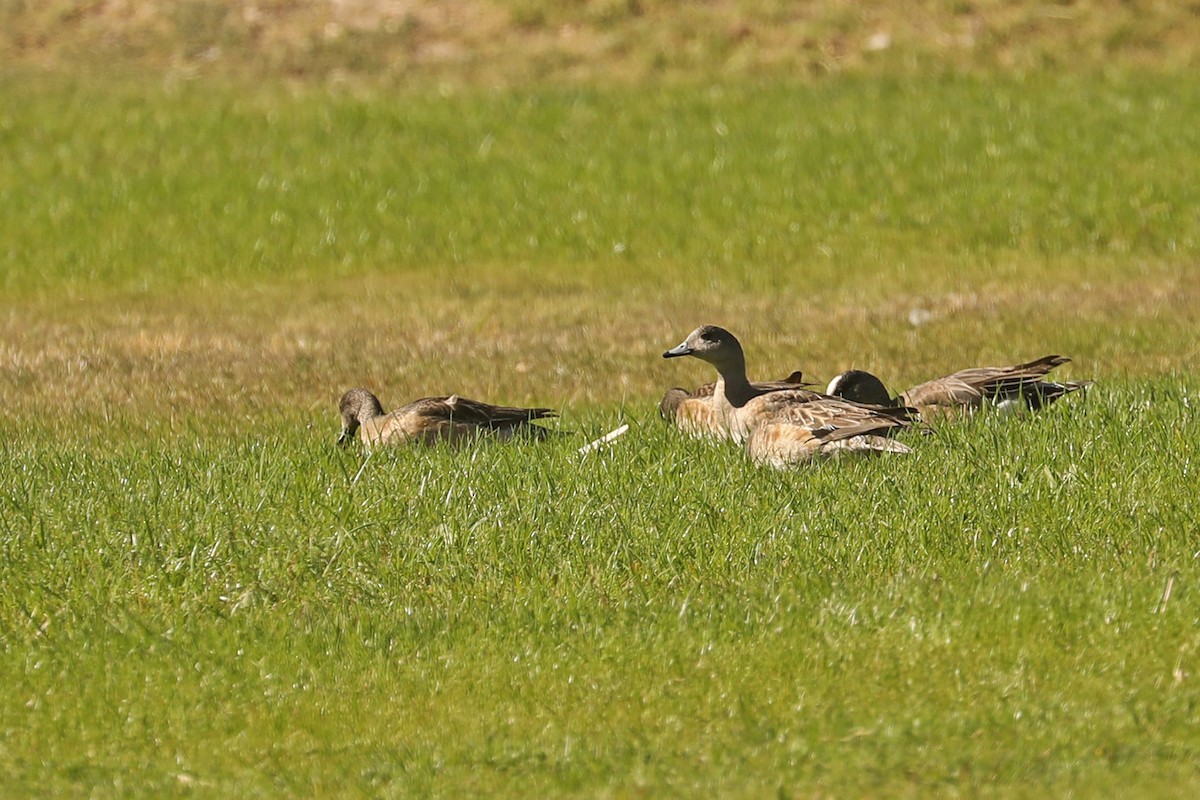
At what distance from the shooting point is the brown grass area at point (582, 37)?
2291 cm

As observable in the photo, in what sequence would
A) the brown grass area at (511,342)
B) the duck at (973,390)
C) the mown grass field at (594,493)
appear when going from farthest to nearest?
the brown grass area at (511,342) < the duck at (973,390) < the mown grass field at (594,493)

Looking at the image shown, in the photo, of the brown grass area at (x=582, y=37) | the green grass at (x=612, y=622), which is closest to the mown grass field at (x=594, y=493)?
the green grass at (x=612, y=622)

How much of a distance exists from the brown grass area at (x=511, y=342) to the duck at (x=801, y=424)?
1912 millimetres

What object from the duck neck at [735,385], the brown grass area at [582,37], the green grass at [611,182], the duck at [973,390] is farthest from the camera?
the brown grass area at [582,37]

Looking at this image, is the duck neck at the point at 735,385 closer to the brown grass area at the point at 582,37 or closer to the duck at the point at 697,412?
the duck at the point at 697,412

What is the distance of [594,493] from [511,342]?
575cm

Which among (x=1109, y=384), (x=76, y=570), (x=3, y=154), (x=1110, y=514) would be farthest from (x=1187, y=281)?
(x=3, y=154)

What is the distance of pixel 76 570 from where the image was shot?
334 inches

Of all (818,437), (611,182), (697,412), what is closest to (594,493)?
(818,437)

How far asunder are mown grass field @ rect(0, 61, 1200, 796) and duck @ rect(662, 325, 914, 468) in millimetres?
263

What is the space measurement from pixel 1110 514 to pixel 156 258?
12.1 metres

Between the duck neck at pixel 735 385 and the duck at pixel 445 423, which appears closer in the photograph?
the duck at pixel 445 423

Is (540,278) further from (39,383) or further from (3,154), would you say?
(3,154)

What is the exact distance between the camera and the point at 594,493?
9.38 metres
